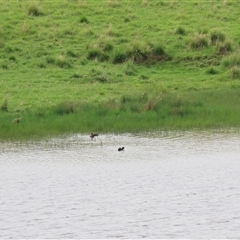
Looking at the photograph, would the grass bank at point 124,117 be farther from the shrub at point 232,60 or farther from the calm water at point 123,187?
the shrub at point 232,60

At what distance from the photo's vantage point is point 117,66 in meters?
23.1

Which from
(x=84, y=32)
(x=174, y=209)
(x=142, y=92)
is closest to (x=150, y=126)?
(x=142, y=92)

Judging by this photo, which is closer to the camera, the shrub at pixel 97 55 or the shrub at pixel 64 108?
the shrub at pixel 64 108

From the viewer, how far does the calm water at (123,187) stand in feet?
39.0

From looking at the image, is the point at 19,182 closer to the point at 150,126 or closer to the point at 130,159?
the point at 130,159

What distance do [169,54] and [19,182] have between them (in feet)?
34.5

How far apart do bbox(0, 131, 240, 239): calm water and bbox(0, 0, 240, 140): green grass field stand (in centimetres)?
92

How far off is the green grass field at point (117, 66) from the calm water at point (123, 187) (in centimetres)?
92

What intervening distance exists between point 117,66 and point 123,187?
Result: 9477 mm

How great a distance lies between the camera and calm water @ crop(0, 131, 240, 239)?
1189 cm

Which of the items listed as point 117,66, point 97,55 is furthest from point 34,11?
point 117,66

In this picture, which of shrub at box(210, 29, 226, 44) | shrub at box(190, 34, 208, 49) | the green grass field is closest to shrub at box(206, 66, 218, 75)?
the green grass field

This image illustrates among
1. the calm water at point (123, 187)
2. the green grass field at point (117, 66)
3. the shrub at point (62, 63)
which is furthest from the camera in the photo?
Answer: the shrub at point (62, 63)

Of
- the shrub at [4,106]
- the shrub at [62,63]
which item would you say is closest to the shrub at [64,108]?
the shrub at [4,106]
